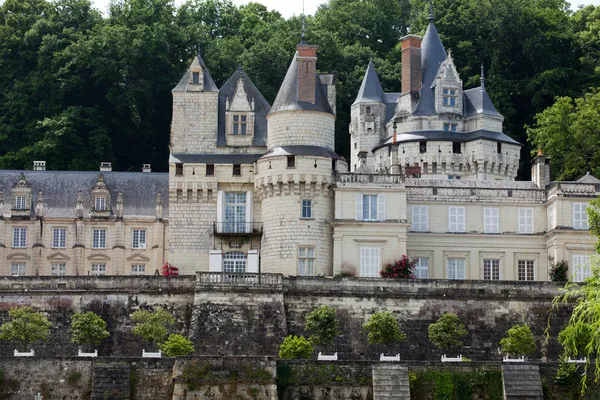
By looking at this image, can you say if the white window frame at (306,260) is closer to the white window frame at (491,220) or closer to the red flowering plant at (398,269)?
the red flowering plant at (398,269)

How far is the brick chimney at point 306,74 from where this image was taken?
224ft

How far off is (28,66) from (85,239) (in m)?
21.1

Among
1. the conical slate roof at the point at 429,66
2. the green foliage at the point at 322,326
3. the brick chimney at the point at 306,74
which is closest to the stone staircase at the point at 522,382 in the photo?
the green foliage at the point at 322,326

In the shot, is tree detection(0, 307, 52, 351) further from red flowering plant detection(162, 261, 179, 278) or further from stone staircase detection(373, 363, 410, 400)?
stone staircase detection(373, 363, 410, 400)

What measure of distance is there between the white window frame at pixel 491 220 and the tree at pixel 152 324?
16.3 meters

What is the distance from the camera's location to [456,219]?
227ft

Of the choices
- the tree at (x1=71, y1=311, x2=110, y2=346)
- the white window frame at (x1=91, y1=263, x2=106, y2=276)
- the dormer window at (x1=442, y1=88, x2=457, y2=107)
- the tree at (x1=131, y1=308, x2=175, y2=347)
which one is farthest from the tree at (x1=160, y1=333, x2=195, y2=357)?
the dormer window at (x1=442, y1=88, x2=457, y2=107)

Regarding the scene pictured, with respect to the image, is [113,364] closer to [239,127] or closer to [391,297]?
[391,297]

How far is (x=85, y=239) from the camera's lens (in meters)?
77.1

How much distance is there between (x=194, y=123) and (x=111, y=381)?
773 inches

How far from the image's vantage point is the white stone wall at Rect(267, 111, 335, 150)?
A: 67.6 metres

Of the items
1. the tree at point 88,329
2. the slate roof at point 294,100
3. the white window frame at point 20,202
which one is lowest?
the tree at point 88,329

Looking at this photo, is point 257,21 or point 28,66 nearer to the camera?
point 28,66

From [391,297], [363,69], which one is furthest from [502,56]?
[391,297]
